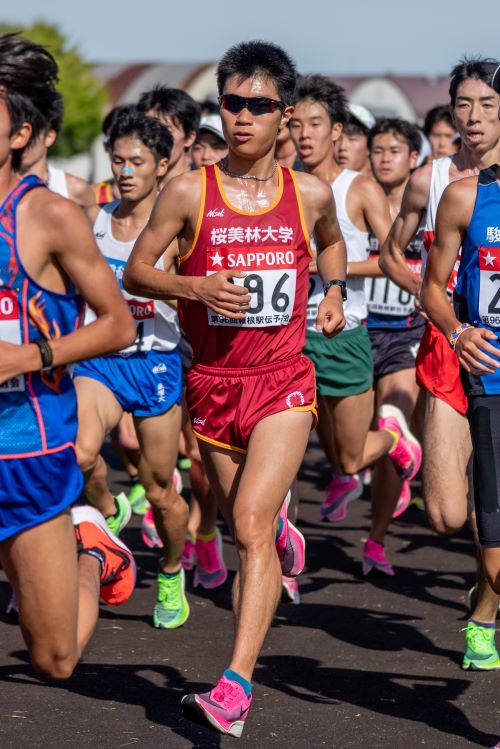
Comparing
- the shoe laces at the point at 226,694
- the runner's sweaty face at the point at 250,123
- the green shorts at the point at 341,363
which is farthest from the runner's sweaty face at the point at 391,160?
the shoe laces at the point at 226,694

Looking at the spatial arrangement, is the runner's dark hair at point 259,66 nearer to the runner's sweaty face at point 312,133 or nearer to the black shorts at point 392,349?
the runner's sweaty face at point 312,133

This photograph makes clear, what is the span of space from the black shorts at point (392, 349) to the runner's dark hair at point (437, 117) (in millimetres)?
3743

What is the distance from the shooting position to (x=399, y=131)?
9.78m

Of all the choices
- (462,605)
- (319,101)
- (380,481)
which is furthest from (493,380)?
(319,101)

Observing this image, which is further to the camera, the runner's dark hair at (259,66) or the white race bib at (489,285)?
the runner's dark hair at (259,66)

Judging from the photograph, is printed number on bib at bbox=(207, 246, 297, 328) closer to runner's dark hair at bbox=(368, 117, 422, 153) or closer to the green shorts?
the green shorts

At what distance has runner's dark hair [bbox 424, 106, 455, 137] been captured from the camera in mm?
12112

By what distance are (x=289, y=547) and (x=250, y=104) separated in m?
1.77

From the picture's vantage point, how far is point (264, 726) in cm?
512

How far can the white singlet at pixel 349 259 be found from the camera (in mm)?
7773

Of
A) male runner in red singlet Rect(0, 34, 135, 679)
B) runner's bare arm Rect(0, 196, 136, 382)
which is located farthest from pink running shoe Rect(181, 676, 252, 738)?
runner's bare arm Rect(0, 196, 136, 382)

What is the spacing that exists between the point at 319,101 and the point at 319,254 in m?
2.49

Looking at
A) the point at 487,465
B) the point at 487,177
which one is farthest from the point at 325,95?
the point at 487,465

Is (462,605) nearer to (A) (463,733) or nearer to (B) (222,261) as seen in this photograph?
(A) (463,733)
